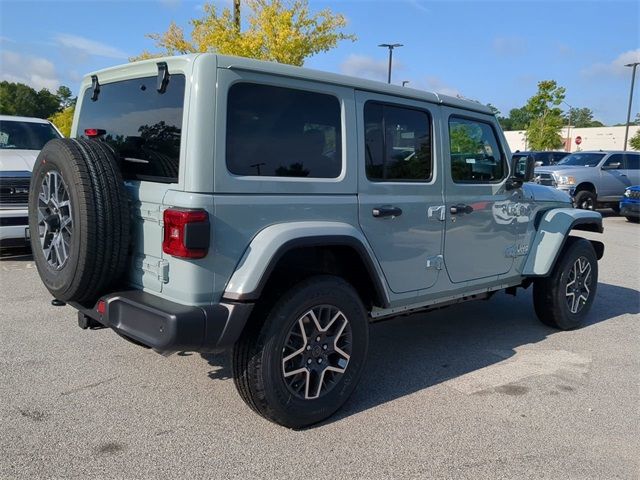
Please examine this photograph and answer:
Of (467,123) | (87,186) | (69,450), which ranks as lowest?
(69,450)

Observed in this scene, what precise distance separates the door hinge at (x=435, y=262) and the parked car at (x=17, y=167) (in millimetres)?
4410

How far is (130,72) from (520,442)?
3.22m

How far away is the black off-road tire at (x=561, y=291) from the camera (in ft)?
17.1

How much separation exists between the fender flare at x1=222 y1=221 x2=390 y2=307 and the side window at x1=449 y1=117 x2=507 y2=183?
4.51ft

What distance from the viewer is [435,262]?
404 centimetres

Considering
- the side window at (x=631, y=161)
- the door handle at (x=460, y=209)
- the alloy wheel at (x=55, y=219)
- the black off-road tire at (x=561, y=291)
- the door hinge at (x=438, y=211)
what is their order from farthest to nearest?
the side window at (x=631, y=161)
the black off-road tire at (x=561, y=291)
the door handle at (x=460, y=209)
the door hinge at (x=438, y=211)
the alloy wheel at (x=55, y=219)

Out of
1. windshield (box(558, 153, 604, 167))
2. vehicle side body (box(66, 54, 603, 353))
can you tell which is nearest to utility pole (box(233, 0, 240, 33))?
windshield (box(558, 153, 604, 167))

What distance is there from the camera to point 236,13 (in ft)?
46.1

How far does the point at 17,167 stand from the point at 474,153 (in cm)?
597

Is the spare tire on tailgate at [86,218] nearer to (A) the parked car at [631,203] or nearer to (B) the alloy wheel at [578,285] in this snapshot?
(B) the alloy wheel at [578,285]

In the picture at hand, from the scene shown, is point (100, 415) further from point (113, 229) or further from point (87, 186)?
point (87, 186)

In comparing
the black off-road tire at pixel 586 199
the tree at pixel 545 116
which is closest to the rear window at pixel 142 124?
the black off-road tire at pixel 586 199

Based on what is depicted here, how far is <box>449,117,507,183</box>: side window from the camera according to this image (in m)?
4.26

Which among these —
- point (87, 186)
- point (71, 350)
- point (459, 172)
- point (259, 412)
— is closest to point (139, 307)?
point (87, 186)
